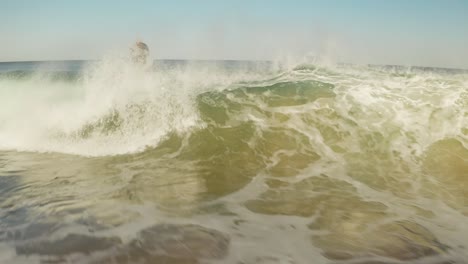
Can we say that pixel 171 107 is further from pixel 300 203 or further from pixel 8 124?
pixel 300 203

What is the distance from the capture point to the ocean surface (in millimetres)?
4195

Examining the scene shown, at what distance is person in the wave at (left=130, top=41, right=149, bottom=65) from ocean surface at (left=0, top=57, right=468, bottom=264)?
178 cm

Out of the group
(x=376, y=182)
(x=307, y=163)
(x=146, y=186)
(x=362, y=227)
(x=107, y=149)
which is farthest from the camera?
(x=107, y=149)

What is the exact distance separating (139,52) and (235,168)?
11101 mm

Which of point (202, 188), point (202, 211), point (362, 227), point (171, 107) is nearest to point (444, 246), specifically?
point (362, 227)

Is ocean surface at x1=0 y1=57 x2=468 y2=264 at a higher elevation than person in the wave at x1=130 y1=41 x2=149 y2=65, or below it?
below

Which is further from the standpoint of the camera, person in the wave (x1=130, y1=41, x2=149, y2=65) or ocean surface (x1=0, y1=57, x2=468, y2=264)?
person in the wave (x1=130, y1=41, x2=149, y2=65)

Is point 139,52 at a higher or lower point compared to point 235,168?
higher

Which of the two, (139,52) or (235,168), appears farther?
(139,52)

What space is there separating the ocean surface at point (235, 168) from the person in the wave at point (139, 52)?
1.78 m

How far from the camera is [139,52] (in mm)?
16281

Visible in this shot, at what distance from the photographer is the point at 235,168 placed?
24.5 feet

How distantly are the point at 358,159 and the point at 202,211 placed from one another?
479cm

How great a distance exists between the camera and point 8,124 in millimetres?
11023
